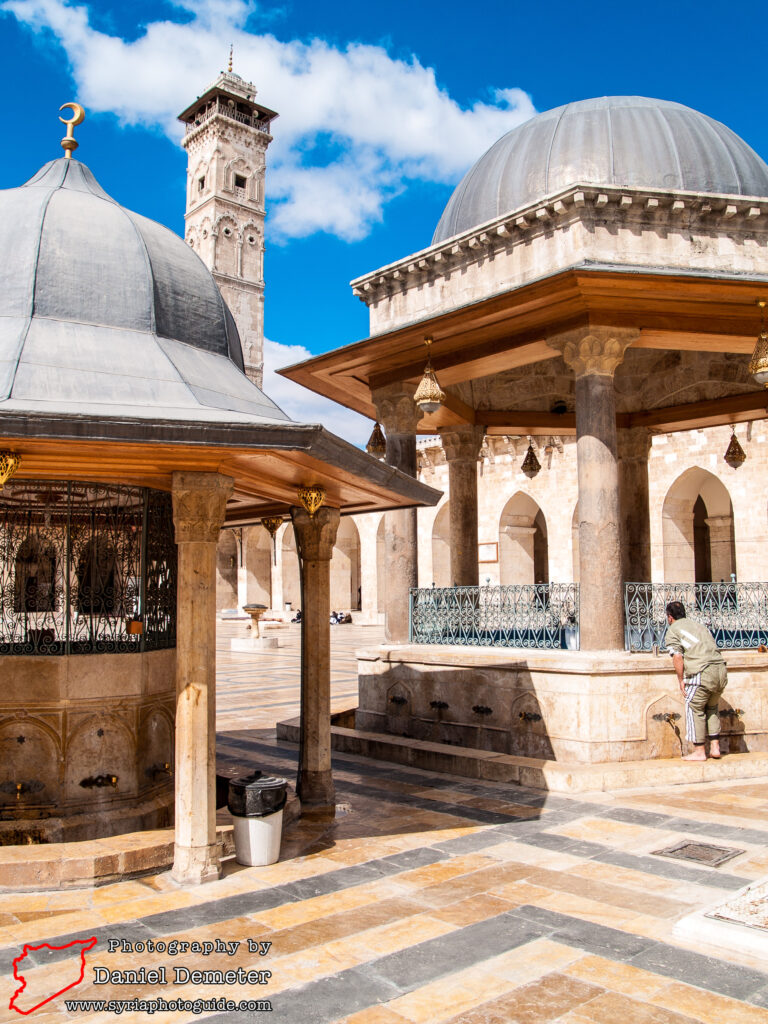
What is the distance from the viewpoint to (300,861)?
5.29 meters

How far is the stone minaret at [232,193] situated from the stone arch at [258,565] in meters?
14.0

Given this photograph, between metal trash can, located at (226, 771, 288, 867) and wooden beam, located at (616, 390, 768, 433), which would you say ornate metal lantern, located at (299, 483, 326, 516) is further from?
wooden beam, located at (616, 390, 768, 433)

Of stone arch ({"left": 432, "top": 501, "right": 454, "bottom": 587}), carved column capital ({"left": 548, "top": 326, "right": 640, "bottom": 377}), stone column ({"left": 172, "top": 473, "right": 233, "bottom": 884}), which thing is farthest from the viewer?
stone arch ({"left": 432, "top": 501, "right": 454, "bottom": 587})

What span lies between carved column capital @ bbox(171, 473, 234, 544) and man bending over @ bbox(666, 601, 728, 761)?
4.57m

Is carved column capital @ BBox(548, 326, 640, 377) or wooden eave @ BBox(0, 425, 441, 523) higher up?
carved column capital @ BBox(548, 326, 640, 377)

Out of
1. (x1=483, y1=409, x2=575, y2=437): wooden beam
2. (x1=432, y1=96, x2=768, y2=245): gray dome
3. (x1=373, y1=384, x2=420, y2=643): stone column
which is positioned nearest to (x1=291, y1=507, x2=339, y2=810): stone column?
(x1=373, y1=384, x2=420, y2=643): stone column

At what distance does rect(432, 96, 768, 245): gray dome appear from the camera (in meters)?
9.58

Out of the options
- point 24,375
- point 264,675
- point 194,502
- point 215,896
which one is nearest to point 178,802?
point 215,896

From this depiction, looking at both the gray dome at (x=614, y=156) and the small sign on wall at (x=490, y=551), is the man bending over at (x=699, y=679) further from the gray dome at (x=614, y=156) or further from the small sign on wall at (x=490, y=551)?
the small sign on wall at (x=490, y=551)

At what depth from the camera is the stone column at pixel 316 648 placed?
21.7 feet

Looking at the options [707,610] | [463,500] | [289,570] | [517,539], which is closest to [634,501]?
[463,500]

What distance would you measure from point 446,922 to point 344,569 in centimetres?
3241

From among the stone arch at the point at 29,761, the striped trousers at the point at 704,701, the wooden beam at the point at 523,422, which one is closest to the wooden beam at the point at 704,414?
the wooden beam at the point at 523,422

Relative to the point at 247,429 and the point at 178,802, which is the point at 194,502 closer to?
the point at 247,429
